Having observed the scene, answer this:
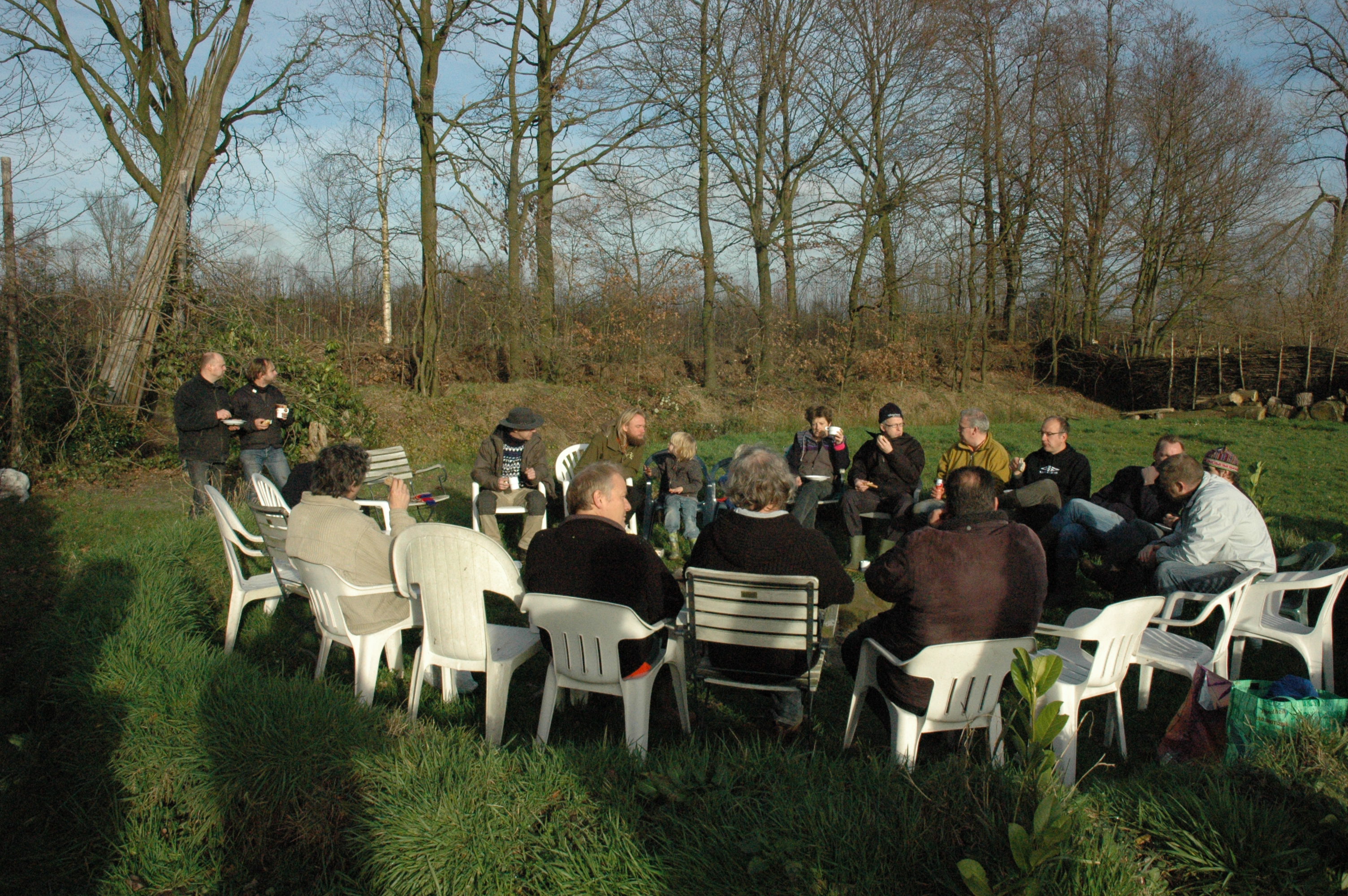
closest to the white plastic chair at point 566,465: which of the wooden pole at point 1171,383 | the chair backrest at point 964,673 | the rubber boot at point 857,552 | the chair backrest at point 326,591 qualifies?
the rubber boot at point 857,552

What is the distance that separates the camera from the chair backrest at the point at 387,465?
25.5 feet

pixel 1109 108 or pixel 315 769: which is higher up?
pixel 1109 108

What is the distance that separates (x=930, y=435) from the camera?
13.5m

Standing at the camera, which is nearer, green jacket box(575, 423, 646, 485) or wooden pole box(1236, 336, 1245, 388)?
green jacket box(575, 423, 646, 485)

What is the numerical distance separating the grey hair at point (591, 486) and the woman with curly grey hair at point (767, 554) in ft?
1.44

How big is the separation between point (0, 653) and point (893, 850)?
4.77 metres

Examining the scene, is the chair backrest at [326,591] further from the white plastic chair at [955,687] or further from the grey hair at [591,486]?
the white plastic chair at [955,687]

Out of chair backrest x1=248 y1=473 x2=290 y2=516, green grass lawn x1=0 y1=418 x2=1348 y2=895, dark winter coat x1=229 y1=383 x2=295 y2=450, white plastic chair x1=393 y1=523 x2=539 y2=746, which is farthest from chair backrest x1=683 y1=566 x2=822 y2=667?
dark winter coat x1=229 y1=383 x2=295 y2=450

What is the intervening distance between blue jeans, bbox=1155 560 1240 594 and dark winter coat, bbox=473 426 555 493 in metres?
4.38

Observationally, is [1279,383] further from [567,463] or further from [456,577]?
[456,577]

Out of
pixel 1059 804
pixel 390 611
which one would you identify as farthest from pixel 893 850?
pixel 390 611

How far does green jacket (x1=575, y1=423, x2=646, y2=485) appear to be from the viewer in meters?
6.77

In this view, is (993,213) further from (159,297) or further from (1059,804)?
(1059,804)

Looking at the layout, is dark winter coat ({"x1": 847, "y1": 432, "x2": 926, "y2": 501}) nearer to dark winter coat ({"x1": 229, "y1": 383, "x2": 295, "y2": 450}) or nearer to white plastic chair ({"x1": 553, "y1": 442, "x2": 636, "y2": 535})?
white plastic chair ({"x1": 553, "y1": 442, "x2": 636, "y2": 535})
